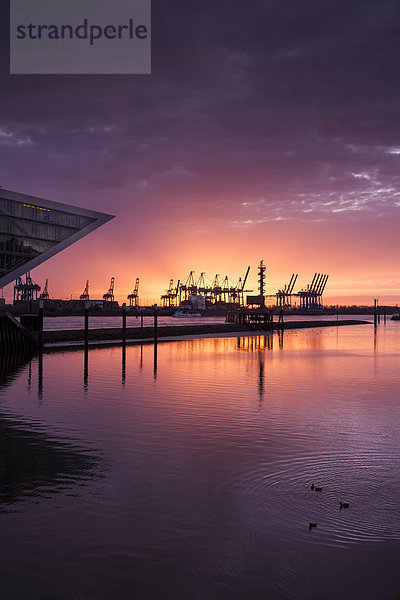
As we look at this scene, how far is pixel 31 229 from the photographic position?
181ft

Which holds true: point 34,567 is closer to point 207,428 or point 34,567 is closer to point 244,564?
point 244,564

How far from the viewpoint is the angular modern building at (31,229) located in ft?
173

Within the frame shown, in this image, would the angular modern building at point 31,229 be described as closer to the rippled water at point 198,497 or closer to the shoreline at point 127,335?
the shoreline at point 127,335

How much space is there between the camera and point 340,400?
79.5 ft

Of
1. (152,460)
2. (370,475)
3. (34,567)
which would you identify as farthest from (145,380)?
(34,567)

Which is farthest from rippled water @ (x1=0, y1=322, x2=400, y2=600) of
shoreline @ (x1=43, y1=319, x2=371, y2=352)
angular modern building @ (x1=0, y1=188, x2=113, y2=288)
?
angular modern building @ (x1=0, y1=188, x2=113, y2=288)

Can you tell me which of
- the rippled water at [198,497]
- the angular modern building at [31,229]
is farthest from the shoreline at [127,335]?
the rippled water at [198,497]

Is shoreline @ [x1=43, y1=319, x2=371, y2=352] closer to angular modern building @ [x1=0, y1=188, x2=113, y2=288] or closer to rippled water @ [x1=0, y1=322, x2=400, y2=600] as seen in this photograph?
angular modern building @ [x1=0, y1=188, x2=113, y2=288]

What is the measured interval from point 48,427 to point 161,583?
11331mm

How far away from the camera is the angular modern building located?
52719mm

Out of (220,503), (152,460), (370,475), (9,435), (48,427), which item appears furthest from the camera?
(48,427)

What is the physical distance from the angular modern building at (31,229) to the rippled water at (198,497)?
32.3 meters

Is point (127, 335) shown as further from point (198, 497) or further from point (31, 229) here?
point (198, 497)

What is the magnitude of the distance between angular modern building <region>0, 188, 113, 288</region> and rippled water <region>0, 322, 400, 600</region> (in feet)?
106
